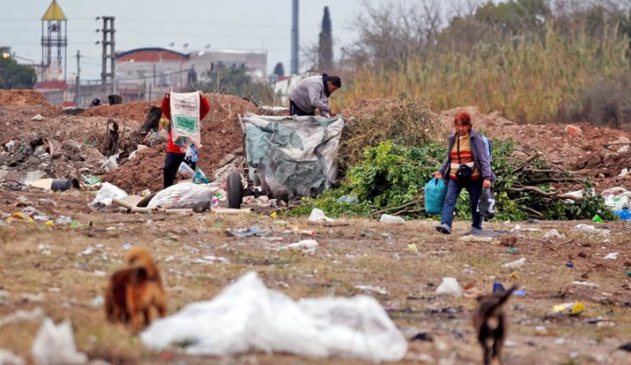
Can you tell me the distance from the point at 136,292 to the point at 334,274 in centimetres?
414

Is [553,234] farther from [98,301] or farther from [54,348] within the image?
[54,348]

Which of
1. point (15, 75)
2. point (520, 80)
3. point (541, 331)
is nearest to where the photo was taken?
point (541, 331)

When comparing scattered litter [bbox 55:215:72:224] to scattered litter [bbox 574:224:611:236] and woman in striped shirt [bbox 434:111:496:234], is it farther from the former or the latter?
scattered litter [bbox 574:224:611:236]

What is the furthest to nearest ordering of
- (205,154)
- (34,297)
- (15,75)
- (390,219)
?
(15,75), (205,154), (390,219), (34,297)

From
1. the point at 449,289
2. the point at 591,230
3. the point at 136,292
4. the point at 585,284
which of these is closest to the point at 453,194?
the point at 591,230

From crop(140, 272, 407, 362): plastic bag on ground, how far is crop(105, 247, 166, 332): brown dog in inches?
4.3

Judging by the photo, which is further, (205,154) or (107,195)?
(205,154)

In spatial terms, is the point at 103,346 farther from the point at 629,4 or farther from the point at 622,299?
the point at 629,4

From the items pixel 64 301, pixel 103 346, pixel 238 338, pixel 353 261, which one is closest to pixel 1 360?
pixel 103 346

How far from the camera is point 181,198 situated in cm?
1500

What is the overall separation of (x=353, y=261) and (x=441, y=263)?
2.83 ft

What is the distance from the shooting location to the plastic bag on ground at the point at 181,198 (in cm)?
1498

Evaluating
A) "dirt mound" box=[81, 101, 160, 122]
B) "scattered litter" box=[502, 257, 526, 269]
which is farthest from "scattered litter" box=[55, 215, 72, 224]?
"dirt mound" box=[81, 101, 160, 122]

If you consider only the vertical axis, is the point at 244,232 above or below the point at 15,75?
below
